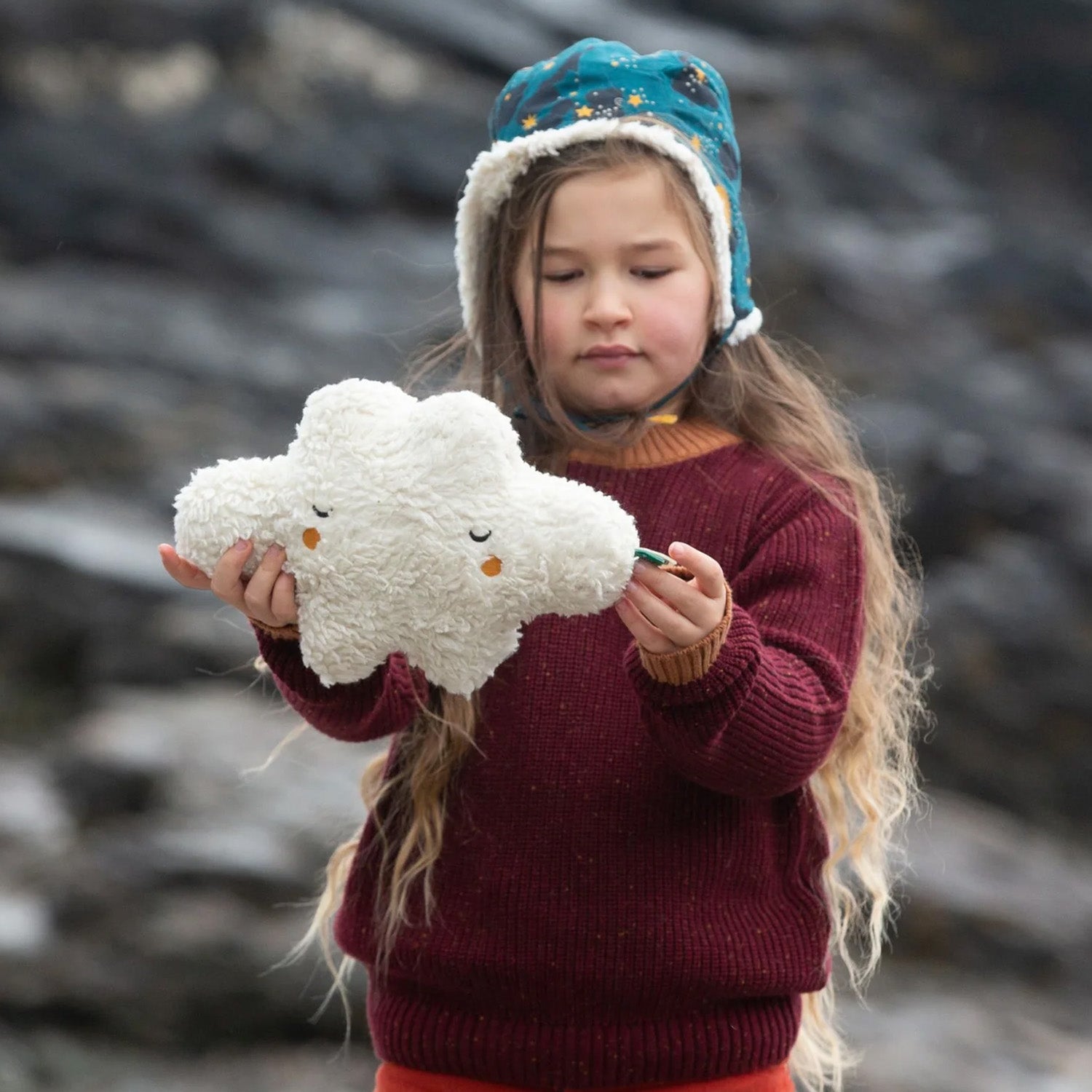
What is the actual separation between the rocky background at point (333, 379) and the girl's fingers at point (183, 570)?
1981 mm

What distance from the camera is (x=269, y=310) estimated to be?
473 cm

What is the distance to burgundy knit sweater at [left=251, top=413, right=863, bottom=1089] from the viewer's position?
3.86ft

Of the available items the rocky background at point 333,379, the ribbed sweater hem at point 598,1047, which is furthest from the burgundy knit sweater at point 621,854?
the rocky background at point 333,379

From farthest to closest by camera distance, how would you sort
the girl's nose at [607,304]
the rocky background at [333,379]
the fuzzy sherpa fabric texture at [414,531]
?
the rocky background at [333,379], the girl's nose at [607,304], the fuzzy sherpa fabric texture at [414,531]

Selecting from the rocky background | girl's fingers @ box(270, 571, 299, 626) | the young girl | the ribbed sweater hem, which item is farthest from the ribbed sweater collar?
the rocky background

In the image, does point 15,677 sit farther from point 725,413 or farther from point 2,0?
point 725,413

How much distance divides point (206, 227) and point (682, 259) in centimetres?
380

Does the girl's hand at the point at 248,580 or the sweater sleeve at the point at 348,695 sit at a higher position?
the girl's hand at the point at 248,580

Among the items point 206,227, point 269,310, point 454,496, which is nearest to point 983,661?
point 269,310

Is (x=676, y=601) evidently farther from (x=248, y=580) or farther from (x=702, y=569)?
(x=248, y=580)

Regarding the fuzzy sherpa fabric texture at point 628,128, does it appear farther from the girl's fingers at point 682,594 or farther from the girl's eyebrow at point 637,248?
the girl's fingers at point 682,594

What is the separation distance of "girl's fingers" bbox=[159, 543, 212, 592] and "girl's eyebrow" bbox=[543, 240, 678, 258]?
419mm

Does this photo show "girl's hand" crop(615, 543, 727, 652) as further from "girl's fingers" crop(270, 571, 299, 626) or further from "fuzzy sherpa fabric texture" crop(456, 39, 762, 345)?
"fuzzy sherpa fabric texture" crop(456, 39, 762, 345)

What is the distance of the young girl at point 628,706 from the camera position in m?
1.17
